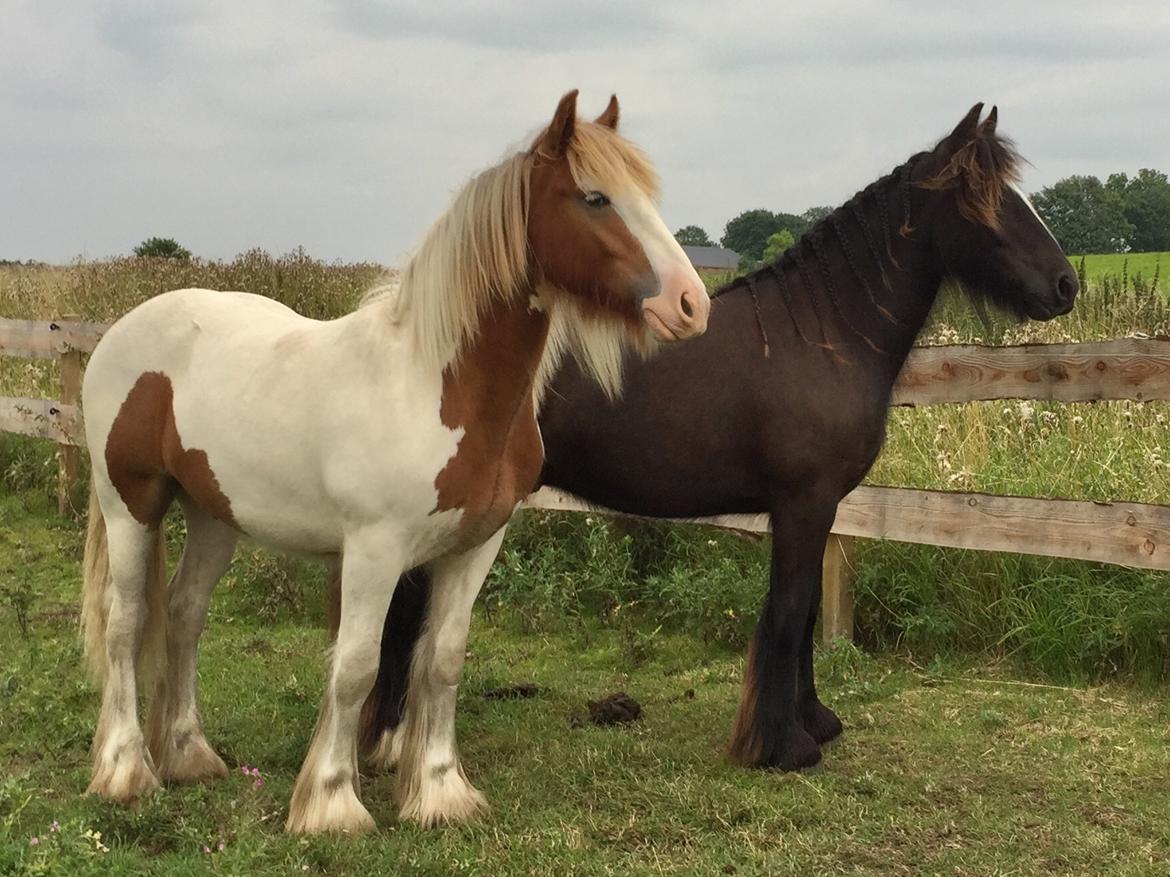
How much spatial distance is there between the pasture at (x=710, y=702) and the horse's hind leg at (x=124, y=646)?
0.55ft

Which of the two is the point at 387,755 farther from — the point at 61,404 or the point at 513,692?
the point at 61,404

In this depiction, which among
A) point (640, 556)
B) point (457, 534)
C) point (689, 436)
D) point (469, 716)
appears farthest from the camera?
point (640, 556)

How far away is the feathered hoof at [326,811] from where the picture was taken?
10.3 feet

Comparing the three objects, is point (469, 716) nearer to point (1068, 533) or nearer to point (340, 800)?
point (340, 800)

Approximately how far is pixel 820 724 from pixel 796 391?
137cm

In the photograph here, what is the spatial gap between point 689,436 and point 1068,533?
207 centimetres

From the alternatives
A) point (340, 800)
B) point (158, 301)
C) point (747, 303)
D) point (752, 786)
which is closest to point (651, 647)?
point (752, 786)

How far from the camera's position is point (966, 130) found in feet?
12.4

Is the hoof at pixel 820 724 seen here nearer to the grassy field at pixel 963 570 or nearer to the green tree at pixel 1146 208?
the grassy field at pixel 963 570

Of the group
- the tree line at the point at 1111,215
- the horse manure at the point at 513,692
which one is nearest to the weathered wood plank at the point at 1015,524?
the horse manure at the point at 513,692

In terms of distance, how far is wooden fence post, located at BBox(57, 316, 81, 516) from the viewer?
8031mm

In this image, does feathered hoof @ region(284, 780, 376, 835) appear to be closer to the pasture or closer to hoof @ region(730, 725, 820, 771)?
the pasture

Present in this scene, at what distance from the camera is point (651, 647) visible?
18.0ft

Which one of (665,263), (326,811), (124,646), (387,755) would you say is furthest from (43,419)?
(665,263)
